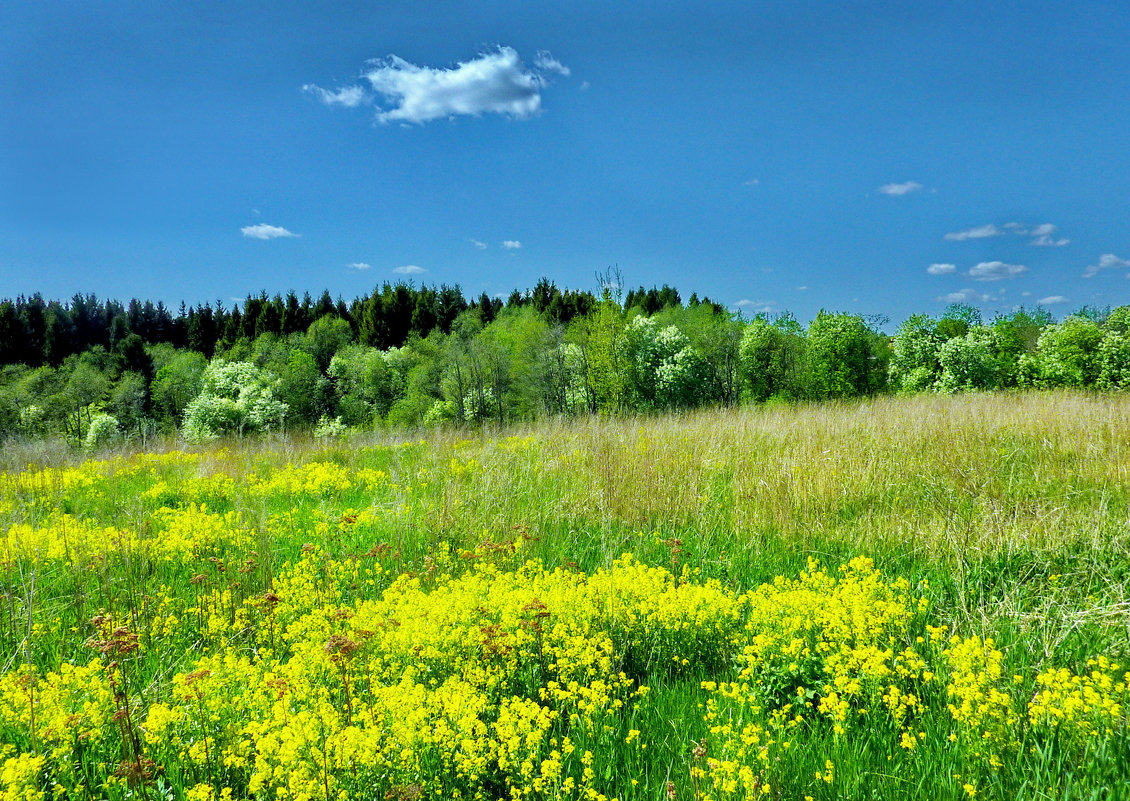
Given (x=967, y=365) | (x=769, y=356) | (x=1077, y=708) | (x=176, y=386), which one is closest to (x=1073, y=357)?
(x=967, y=365)

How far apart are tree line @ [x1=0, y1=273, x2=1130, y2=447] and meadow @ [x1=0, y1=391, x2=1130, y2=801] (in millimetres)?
13020

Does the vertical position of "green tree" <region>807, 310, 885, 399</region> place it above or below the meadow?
above

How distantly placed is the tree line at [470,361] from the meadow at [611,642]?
513 inches

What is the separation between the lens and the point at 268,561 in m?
4.74

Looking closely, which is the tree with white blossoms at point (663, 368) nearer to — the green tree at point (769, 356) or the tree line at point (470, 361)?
the tree line at point (470, 361)

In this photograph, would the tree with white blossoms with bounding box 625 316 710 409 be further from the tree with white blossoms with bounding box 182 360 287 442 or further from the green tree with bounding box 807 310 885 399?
the tree with white blossoms with bounding box 182 360 287 442

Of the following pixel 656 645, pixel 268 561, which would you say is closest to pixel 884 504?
pixel 656 645

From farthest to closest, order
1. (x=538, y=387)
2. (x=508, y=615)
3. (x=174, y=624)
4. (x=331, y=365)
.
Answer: (x=331, y=365) → (x=538, y=387) → (x=174, y=624) → (x=508, y=615)

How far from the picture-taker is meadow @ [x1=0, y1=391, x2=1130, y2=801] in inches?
88.2

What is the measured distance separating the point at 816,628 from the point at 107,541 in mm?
5940

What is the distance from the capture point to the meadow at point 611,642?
88.2 inches

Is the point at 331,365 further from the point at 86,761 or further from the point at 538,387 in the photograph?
the point at 86,761

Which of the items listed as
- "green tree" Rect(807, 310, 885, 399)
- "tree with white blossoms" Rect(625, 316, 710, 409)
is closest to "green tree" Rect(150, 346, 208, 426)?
"tree with white blossoms" Rect(625, 316, 710, 409)

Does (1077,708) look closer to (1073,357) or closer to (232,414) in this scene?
(232,414)
